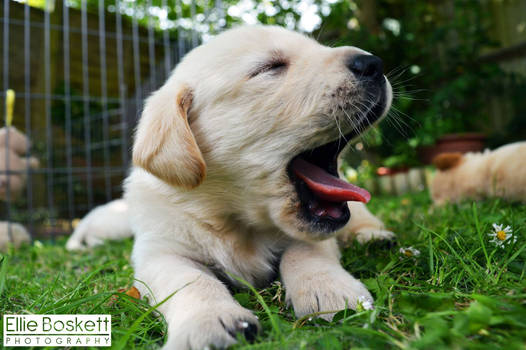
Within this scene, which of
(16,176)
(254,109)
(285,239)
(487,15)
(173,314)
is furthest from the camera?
(487,15)

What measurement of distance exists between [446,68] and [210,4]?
4.03 meters

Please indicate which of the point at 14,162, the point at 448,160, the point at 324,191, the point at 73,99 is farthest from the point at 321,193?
the point at 73,99

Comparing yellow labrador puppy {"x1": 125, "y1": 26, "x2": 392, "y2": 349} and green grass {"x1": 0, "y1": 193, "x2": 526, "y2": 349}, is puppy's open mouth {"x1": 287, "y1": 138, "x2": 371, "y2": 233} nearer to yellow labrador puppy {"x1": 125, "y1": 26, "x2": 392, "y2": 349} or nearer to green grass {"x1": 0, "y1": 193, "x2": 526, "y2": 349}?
yellow labrador puppy {"x1": 125, "y1": 26, "x2": 392, "y2": 349}

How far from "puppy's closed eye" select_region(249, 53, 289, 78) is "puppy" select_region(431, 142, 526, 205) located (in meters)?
2.05

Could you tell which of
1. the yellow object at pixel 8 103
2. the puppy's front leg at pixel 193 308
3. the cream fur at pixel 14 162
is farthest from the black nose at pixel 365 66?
the cream fur at pixel 14 162

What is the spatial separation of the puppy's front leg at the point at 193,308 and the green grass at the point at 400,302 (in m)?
0.06

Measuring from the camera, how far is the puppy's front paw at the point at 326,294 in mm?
1274

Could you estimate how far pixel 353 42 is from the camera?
6.65 m

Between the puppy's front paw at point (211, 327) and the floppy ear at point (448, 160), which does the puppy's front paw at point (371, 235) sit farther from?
the floppy ear at point (448, 160)

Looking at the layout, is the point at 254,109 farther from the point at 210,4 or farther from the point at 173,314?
the point at 210,4

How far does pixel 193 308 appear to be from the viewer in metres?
1.21

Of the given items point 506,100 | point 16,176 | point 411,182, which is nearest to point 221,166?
point 16,176

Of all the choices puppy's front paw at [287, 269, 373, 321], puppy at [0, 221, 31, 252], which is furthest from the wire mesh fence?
puppy's front paw at [287, 269, 373, 321]

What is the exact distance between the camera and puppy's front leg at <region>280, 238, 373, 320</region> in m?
1.29
